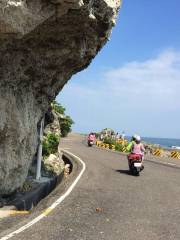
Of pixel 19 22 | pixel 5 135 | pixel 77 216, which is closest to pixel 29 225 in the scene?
pixel 77 216

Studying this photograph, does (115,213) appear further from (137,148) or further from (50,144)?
(50,144)

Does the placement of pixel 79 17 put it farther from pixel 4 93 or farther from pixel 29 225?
pixel 29 225

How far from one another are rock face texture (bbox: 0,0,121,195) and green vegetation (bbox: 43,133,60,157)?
630 centimetres

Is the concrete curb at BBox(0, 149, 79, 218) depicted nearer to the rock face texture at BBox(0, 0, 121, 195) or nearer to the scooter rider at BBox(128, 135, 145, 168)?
the rock face texture at BBox(0, 0, 121, 195)

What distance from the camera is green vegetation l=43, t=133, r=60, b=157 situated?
20.9 m

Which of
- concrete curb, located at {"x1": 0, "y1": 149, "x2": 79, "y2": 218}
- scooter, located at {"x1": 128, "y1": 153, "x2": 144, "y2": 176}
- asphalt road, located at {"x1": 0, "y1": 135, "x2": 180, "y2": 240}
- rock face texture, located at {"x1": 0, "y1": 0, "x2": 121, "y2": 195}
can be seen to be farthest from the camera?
scooter, located at {"x1": 128, "y1": 153, "x2": 144, "y2": 176}

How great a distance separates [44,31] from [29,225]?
4501mm

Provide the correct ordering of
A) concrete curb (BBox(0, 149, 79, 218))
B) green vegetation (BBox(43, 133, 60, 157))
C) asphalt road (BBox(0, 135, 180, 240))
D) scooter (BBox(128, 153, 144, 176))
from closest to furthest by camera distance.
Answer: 1. asphalt road (BBox(0, 135, 180, 240))
2. concrete curb (BBox(0, 149, 79, 218))
3. scooter (BBox(128, 153, 144, 176))
4. green vegetation (BBox(43, 133, 60, 157))

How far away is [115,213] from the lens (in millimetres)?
11609

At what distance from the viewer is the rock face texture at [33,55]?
400 inches

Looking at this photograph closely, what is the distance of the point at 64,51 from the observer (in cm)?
1268

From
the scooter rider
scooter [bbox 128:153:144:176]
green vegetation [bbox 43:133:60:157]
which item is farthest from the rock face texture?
the scooter rider

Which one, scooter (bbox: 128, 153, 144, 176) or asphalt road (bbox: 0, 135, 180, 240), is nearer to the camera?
asphalt road (bbox: 0, 135, 180, 240)

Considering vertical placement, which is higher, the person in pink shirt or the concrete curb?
the person in pink shirt
